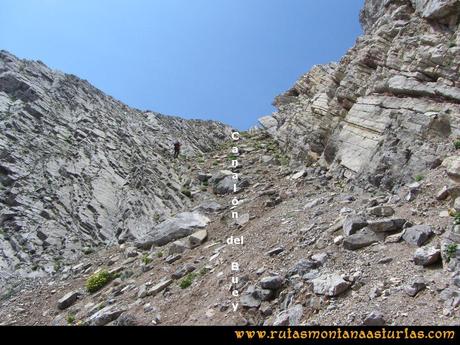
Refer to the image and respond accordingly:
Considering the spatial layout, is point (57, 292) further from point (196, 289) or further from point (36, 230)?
point (196, 289)

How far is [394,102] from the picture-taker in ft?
64.7

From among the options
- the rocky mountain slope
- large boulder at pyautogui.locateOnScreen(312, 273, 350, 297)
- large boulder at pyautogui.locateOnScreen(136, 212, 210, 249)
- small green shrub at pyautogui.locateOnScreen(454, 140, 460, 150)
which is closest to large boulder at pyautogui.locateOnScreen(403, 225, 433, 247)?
the rocky mountain slope

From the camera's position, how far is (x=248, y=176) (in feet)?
94.3

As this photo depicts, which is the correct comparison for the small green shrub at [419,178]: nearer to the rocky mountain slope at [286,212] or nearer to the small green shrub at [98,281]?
the rocky mountain slope at [286,212]

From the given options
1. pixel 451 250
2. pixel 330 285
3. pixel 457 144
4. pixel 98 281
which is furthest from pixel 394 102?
→ pixel 98 281

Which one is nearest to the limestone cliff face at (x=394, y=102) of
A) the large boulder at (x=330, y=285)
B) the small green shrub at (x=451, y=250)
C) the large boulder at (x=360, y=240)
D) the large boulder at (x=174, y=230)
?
the large boulder at (x=360, y=240)

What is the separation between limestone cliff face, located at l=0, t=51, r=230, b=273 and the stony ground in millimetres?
2832

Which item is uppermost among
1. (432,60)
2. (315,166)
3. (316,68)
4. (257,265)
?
(316,68)

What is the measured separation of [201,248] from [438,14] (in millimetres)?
16464

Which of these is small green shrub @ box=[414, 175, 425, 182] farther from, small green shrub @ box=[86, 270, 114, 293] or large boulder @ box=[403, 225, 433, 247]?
small green shrub @ box=[86, 270, 114, 293]

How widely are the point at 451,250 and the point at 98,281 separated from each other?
14.6 metres

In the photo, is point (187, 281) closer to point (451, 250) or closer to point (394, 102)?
point (451, 250)

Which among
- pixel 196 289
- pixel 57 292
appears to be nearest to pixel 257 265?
pixel 196 289
